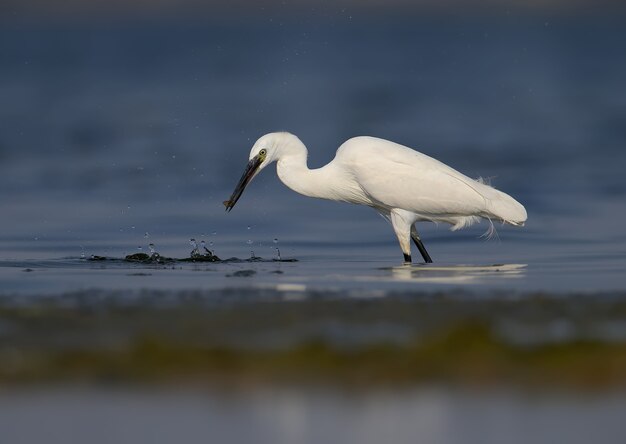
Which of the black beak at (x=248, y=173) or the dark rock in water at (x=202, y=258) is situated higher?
the black beak at (x=248, y=173)

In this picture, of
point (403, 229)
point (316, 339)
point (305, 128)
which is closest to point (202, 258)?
point (403, 229)

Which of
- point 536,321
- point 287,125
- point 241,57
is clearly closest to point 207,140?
point 287,125

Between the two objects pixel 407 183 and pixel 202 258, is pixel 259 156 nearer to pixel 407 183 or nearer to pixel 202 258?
pixel 202 258

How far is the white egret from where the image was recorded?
11.1 metres

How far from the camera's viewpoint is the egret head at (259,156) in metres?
11.1

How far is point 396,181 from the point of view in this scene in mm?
11062

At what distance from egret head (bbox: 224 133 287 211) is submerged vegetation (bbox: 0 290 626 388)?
2.97m


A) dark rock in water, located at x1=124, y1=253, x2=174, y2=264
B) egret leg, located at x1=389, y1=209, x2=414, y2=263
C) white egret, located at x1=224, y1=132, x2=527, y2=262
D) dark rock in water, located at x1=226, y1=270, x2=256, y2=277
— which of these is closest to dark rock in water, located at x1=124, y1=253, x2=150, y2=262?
dark rock in water, located at x1=124, y1=253, x2=174, y2=264

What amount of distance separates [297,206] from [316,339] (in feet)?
30.5

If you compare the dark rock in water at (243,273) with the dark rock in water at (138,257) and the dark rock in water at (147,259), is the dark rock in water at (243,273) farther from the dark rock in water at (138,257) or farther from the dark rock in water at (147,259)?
the dark rock in water at (138,257)

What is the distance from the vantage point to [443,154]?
20.9 metres

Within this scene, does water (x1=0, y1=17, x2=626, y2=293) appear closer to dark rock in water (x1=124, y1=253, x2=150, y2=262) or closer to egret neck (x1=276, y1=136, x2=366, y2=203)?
dark rock in water (x1=124, y1=253, x2=150, y2=262)

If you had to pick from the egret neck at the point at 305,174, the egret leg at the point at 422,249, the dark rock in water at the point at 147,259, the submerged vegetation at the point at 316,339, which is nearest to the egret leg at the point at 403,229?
the egret leg at the point at 422,249

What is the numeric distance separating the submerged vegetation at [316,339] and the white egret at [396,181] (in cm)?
302
